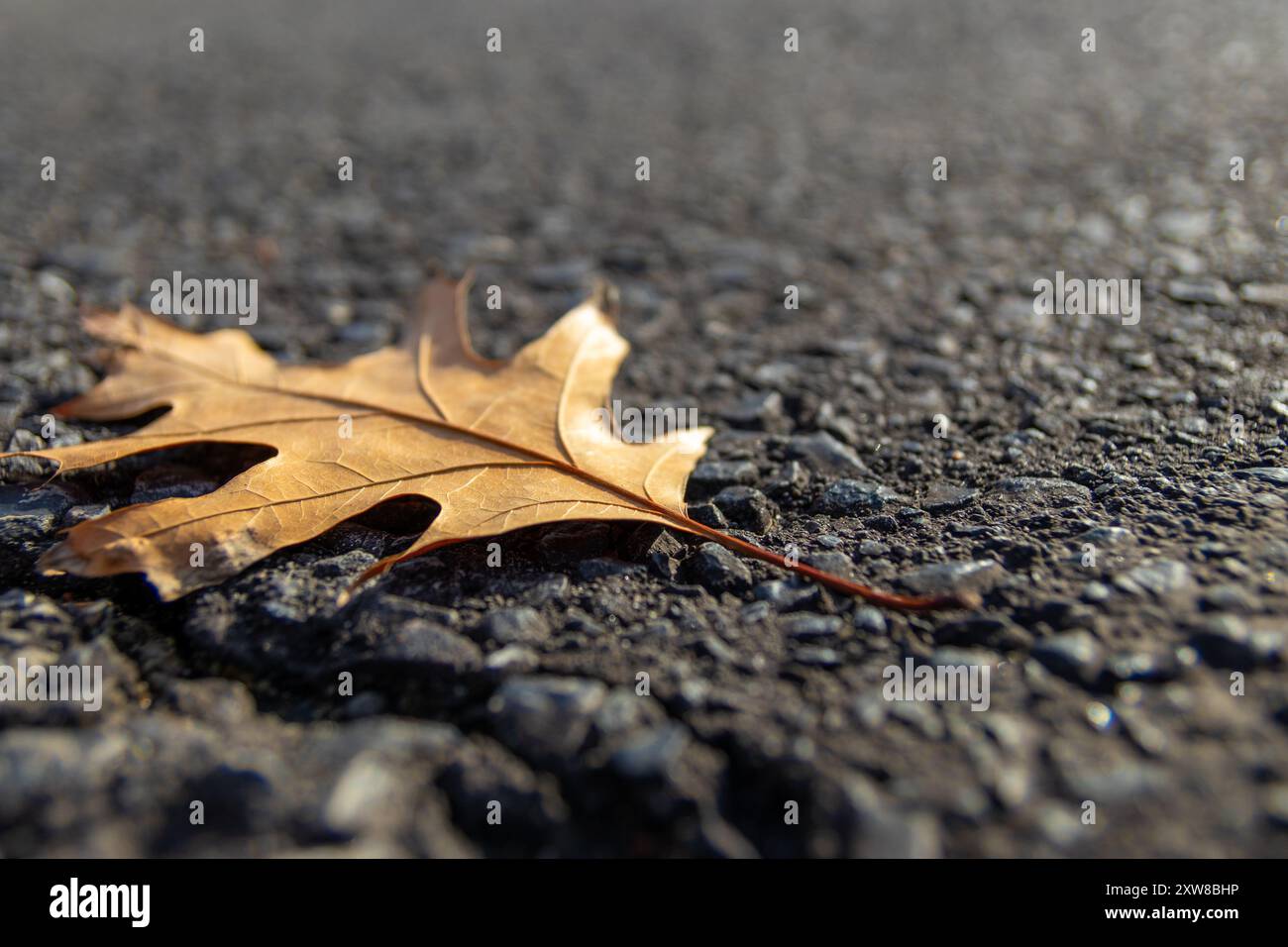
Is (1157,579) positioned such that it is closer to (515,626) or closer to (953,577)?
(953,577)

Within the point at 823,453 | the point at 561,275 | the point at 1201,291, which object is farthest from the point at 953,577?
the point at 561,275

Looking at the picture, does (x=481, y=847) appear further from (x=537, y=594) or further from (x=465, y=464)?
(x=465, y=464)

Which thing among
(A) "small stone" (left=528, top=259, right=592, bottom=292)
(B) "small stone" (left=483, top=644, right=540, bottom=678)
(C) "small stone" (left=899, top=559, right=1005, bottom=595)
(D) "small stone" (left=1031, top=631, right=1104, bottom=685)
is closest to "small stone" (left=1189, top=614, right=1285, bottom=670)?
(D) "small stone" (left=1031, top=631, right=1104, bottom=685)

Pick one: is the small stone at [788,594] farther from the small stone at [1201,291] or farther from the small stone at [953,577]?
the small stone at [1201,291]

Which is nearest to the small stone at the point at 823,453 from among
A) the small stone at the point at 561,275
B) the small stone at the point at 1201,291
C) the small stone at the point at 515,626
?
the small stone at the point at 515,626

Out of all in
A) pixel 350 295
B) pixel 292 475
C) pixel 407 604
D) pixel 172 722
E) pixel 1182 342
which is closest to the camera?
pixel 172 722

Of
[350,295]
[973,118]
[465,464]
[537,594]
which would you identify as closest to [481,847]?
[537,594]
